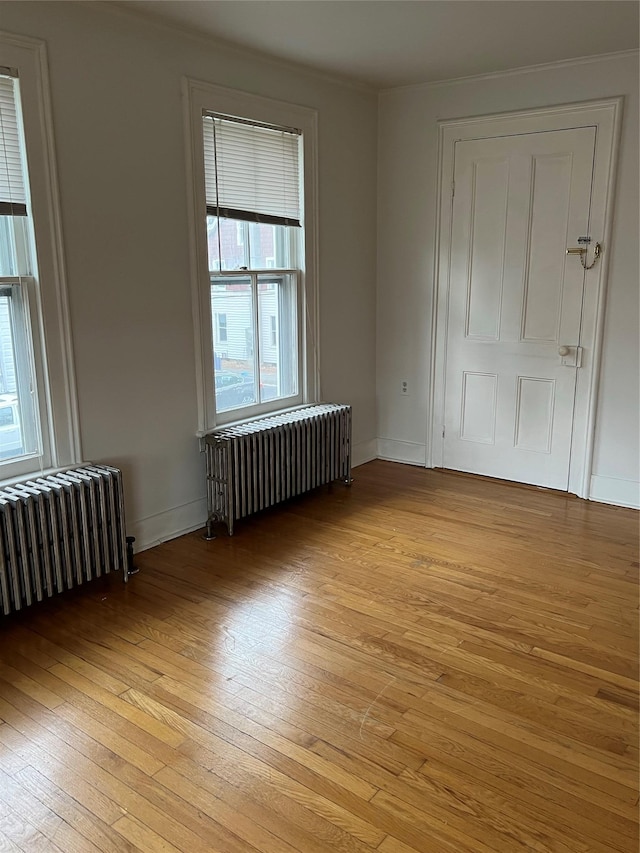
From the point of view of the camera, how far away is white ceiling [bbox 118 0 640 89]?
3.24m

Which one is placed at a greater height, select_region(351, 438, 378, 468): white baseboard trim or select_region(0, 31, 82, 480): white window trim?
select_region(0, 31, 82, 480): white window trim

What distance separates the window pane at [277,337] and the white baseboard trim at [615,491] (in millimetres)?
2086

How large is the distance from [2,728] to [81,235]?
84.7 inches

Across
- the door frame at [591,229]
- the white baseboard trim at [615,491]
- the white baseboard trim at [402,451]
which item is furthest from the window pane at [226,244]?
the white baseboard trim at [615,491]

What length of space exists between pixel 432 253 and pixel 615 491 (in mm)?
2052

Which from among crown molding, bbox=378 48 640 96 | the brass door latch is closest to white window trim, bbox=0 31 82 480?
crown molding, bbox=378 48 640 96

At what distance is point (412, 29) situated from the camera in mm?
3572

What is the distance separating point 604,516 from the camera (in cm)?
428

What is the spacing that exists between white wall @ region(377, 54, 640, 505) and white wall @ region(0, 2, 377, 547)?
0.87m

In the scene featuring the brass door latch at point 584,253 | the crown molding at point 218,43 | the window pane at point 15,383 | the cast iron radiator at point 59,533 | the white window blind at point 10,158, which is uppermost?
the crown molding at point 218,43

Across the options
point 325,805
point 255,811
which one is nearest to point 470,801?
point 325,805

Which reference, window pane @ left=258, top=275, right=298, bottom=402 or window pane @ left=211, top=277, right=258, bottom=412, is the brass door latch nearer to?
window pane @ left=258, top=275, right=298, bottom=402

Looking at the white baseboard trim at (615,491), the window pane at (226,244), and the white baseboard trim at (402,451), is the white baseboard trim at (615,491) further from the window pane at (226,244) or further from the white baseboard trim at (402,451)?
the window pane at (226,244)

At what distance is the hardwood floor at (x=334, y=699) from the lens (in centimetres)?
198
